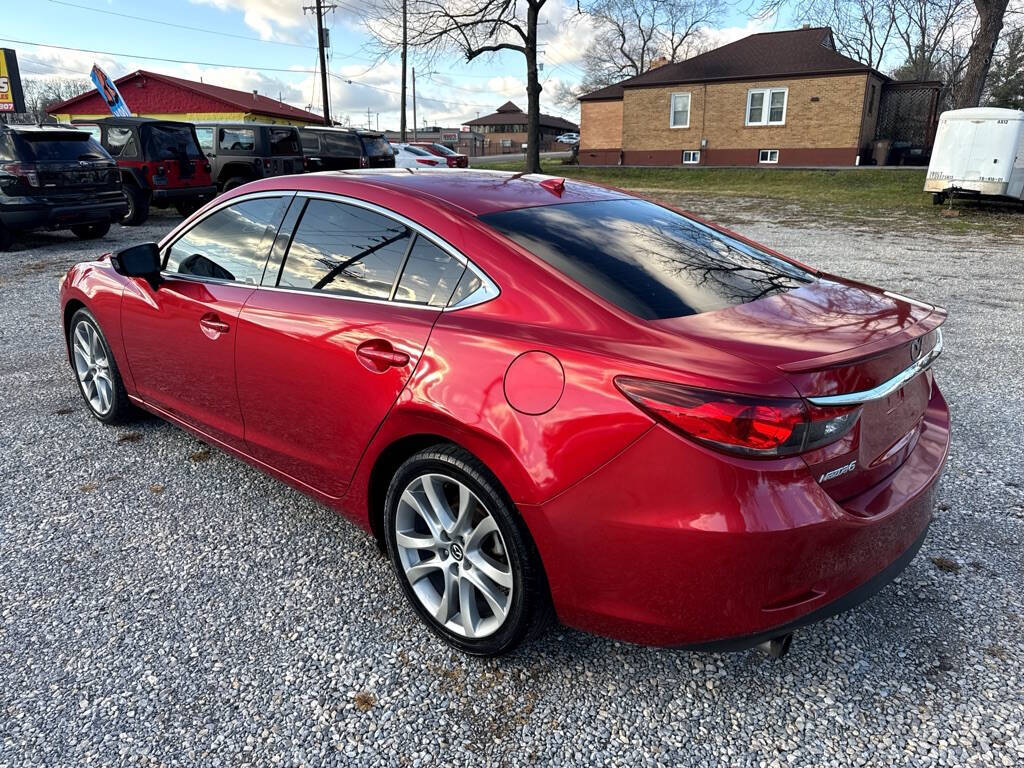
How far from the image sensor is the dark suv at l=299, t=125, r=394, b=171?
1775 centimetres

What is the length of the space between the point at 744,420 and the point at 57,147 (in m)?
12.3

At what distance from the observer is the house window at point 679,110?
108 feet

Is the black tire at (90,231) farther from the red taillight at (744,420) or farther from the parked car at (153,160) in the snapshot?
the red taillight at (744,420)

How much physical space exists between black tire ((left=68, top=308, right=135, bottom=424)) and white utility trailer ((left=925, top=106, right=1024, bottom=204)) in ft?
59.7

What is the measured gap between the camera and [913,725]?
2162 millimetres

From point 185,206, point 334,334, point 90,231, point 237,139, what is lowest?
point 90,231

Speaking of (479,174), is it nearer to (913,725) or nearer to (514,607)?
(514,607)

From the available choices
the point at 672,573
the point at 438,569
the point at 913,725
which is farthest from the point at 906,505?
the point at 438,569

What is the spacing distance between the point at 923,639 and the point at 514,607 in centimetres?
146

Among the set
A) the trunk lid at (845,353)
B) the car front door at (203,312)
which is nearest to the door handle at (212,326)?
the car front door at (203,312)

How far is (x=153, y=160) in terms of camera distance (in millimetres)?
13742

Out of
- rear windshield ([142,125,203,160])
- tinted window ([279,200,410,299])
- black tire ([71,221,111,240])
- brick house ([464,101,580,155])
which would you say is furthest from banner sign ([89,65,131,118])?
brick house ([464,101,580,155])

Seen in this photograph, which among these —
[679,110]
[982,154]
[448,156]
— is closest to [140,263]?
[982,154]

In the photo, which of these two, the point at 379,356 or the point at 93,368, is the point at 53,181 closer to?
the point at 93,368
